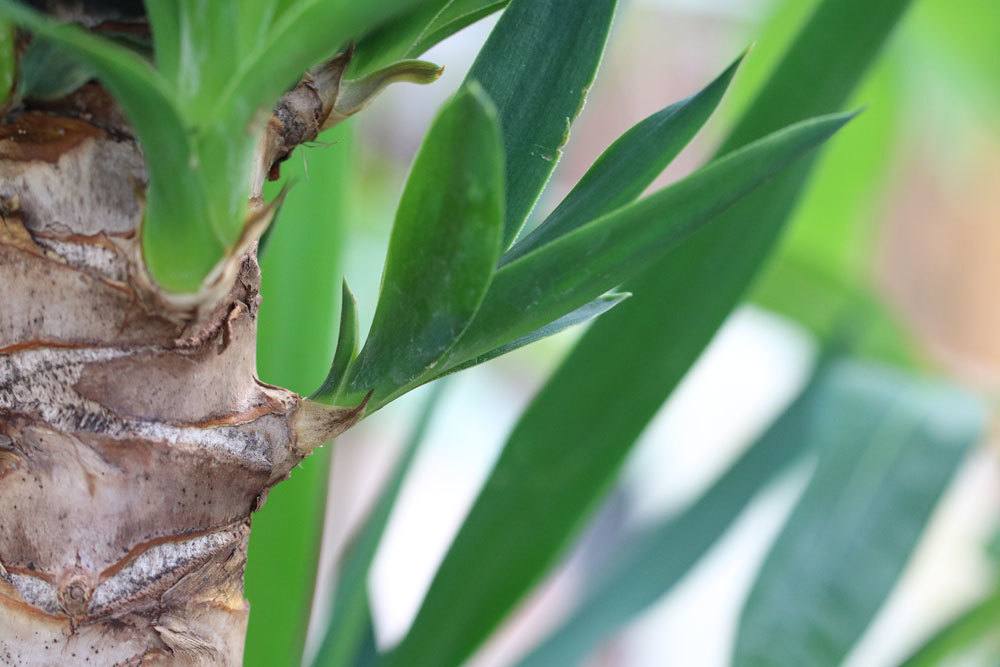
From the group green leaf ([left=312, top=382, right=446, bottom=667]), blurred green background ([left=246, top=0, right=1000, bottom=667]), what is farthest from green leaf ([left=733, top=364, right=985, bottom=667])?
green leaf ([left=312, top=382, right=446, bottom=667])

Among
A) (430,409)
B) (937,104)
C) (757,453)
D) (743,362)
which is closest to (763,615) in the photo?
(757,453)

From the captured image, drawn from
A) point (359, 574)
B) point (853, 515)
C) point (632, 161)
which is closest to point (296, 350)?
point (359, 574)

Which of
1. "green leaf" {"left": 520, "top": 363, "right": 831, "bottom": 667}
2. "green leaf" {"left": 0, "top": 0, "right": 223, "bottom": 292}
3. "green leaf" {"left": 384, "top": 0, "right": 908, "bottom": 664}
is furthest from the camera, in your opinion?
"green leaf" {"left": 520, "top": 363, "right": 831, "bottom": 667}

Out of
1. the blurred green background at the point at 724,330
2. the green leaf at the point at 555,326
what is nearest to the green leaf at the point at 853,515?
the blurred green background at the point at 724,330

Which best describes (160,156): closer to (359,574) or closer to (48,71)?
(48,71)

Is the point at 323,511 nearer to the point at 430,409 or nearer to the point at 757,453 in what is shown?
the point at 430,409

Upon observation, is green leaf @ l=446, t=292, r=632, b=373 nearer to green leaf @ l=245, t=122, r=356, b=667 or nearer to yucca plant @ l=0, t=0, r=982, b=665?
yucca plant @ l=0, t=0, r=982, b=665

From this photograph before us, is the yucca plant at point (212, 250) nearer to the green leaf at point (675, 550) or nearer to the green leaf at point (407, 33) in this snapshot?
the green leaf at point (407, 33)
